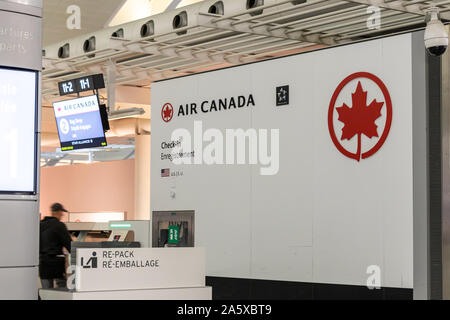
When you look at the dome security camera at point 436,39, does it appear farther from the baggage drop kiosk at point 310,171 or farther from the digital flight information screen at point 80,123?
the digital flight information screen at point 80,123

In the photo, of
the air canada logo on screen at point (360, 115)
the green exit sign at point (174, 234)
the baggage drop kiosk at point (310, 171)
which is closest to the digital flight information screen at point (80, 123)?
the baggage drop kiosk at point (310, 171)

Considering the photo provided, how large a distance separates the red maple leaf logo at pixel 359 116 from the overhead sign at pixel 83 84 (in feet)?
13.2

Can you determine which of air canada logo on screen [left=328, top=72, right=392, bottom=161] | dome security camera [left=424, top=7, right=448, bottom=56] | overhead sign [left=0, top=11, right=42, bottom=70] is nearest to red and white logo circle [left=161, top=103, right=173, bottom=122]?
air canada logo on screen [left=328, top=72, right=392, bottom=161]

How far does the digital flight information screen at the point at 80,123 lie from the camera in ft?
34.9

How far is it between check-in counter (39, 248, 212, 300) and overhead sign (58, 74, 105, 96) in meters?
4.27

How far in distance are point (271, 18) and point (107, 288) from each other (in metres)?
3.93

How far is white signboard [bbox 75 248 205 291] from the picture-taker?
20.5 feet

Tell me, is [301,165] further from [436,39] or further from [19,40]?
[19,40]

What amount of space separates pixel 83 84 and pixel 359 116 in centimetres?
459

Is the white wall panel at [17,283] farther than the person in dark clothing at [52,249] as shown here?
No

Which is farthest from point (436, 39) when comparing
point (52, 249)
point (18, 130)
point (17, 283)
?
point (52, 249)

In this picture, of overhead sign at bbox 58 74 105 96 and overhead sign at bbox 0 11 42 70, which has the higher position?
overhead sign at bbox 58 74 105 96

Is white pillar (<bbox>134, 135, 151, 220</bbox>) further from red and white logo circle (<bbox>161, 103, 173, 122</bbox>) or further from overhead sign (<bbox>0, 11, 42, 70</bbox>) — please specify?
overhead sign (<bbox>0, 11, 42, 70</bbox>)

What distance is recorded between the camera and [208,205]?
859cm
